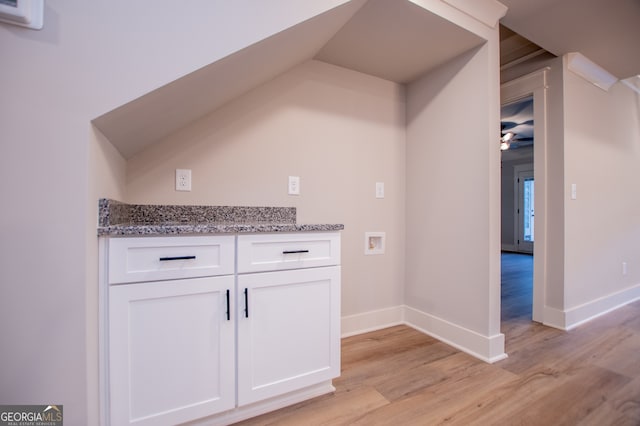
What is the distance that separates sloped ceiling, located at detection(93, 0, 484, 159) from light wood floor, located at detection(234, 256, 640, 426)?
1375 millimetres

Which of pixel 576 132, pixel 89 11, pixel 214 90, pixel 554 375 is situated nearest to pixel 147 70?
pixel 89 11

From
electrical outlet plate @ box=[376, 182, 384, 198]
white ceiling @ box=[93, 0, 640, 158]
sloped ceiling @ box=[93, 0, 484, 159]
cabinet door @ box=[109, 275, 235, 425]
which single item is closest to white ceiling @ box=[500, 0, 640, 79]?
white ceiling @ box=[93, 0, 640, 158]

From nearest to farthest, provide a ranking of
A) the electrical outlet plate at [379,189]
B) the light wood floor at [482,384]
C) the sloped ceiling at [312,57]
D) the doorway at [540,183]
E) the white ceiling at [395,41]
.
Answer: the sloped ceiling at [312,57] < the light wood floor at [482,384] < the white ceiling at [395,41] < the electrical outlet plate at [379,189] < the doorway at [540,183]

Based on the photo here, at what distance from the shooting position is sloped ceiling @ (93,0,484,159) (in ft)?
3.69

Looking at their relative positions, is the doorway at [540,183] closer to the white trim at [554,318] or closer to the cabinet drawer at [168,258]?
the white trim at [554,318]

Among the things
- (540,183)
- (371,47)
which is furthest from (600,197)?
(371,47)

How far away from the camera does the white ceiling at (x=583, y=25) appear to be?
1.70 meters

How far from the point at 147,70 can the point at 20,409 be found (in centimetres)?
111

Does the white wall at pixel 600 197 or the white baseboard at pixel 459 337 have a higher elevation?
the white wall at pixel 600 197

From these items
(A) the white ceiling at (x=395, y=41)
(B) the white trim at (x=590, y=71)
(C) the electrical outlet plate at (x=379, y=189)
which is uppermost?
(B) the white trim at (x=590, y=71)

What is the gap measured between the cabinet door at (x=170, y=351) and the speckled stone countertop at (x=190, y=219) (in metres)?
0.20

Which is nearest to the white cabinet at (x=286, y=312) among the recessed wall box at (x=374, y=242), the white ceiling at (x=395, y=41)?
the recessed wall box at (x=374, y=242)

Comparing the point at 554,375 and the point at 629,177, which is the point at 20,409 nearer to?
the point at 554,375

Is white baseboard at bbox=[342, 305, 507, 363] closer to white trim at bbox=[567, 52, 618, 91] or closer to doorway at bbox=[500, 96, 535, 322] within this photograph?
white trim at bbox=[567, 52, 618, 91]
